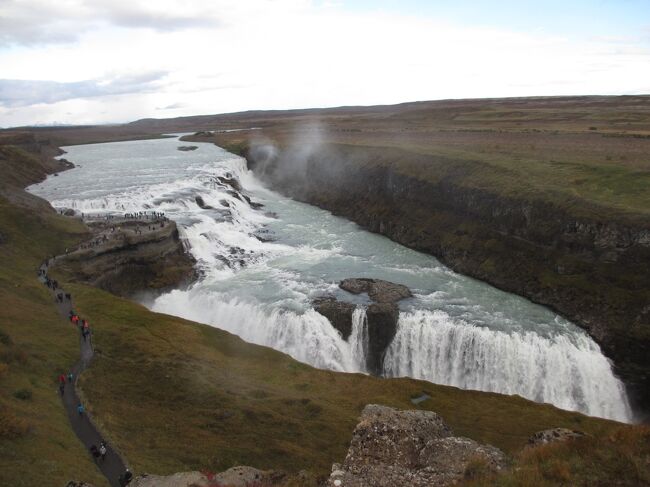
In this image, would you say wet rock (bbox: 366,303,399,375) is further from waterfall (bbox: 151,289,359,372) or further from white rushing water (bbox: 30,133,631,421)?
waterfall (bbox: 151,289,359,372)

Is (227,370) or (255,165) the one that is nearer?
(227,370)

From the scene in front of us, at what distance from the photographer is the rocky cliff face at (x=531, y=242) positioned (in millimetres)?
37469

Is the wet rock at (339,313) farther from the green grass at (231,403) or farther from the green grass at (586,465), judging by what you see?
the green grass at (586,465)

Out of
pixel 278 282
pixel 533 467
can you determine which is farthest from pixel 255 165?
pixel 533 467

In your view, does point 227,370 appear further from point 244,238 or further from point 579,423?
point 244,238

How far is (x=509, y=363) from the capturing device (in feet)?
114

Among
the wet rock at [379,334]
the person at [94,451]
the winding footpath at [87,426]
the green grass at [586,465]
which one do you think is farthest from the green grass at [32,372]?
the wet rock at [379,334]

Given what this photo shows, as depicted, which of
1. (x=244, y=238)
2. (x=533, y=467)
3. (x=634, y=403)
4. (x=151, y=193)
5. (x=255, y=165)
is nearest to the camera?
(x=533, y=467)

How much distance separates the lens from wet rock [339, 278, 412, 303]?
136 ft

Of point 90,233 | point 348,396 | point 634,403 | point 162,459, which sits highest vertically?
point 90,233

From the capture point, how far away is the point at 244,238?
2388 inches

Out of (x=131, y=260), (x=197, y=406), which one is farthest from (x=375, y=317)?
(x=131, y=260)

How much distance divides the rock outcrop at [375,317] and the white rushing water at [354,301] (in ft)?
1.77

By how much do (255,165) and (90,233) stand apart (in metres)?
60.4
